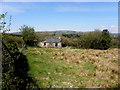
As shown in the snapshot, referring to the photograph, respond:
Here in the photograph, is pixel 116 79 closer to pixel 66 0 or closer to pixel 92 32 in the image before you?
pixel 66 0

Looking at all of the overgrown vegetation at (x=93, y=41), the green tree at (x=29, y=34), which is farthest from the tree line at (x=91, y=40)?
the green tree at (x=29, y=34)

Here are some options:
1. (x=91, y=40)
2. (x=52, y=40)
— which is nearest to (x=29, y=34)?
(x=52, y=40)

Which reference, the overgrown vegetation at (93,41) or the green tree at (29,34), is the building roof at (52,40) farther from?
the green tree at (29,34)

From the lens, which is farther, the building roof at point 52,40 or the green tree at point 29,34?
the building roof at point 52,40

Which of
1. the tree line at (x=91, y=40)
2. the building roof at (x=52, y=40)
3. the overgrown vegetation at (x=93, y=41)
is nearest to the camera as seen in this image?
the tree line at (x=91, y=40)

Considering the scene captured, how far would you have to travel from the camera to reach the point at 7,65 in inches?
115

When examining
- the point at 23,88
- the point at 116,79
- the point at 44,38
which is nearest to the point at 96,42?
the point at 44,38

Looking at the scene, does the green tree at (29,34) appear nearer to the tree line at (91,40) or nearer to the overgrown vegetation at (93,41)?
the tree line at (91,40)

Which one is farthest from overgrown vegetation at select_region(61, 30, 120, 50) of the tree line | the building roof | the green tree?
the green tree

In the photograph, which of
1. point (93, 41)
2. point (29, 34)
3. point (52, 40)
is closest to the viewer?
point (29, 34)

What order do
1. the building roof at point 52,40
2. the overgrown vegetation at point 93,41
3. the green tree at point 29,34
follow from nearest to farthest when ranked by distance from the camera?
1. the green tree at point 29,34
2. the overgrown vegetation at point 93,41
3. the building roof at point 52,40

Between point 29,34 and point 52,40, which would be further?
point 52,40

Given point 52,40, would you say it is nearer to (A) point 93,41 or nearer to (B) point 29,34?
(B) point 29,34

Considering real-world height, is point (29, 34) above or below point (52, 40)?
above
